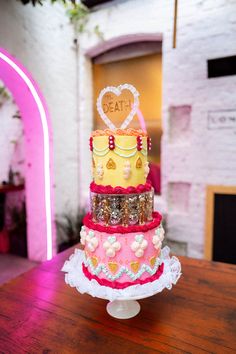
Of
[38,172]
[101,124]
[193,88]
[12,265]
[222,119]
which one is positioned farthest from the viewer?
[101,124]

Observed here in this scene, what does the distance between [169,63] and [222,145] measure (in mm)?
1089

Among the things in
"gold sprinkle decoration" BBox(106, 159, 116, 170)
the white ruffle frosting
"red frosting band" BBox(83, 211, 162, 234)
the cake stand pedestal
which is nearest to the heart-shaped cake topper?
"gold sprinkle decoration" BBox(106, 159, 116, 170)

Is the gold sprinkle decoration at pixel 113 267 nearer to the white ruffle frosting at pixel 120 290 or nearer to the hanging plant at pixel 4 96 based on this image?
the white ruffle frosting at pixel 120 290

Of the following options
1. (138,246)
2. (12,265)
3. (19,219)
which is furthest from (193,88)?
(12,265)

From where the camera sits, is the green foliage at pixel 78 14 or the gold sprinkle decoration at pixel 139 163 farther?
the green foliage at pixel 78 14

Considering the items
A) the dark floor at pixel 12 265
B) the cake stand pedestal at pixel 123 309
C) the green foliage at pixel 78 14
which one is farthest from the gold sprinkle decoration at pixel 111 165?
the green foliage at pixel 78 14

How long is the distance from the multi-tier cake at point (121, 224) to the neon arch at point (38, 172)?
1.73 meters

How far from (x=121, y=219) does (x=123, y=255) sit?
17 cm

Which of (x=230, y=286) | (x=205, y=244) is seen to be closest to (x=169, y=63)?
(x=205, y=244)

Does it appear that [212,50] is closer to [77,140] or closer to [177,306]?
[77,140]

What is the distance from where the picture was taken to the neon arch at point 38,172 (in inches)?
112

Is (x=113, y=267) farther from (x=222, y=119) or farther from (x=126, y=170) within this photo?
(x=222, y=119)

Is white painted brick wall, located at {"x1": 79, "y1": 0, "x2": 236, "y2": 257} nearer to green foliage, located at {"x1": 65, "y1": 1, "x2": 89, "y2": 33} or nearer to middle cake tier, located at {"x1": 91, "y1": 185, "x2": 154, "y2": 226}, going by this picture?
green foliage, located at {"x1": 65, "y1": 1, "x2": 89, "y2": 33}

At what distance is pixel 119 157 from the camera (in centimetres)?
128
